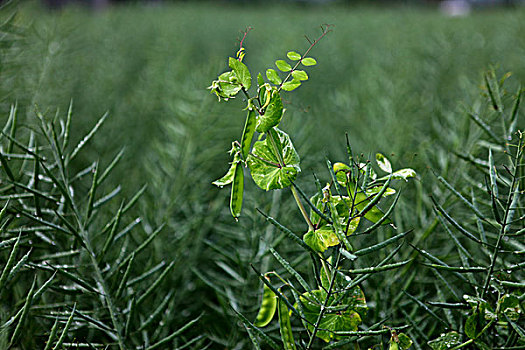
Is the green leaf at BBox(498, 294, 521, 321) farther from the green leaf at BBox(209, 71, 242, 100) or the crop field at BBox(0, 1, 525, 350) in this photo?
the green leaf at BBox(209, 71, 242, 100)

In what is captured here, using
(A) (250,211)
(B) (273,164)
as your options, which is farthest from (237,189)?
(A) (250,211)

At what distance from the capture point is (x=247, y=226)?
254 mm

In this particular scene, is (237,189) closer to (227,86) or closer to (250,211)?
(227,86)

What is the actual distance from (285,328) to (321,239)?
0.11 feet

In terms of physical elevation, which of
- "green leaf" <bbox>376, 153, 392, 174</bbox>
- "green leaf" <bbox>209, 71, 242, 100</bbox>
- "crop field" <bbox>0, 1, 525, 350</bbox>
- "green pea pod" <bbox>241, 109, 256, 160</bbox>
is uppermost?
"green leaf" <bbox>209, 71, 242, 100</bbox>

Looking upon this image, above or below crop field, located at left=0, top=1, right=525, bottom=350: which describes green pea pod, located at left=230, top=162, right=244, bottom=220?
above

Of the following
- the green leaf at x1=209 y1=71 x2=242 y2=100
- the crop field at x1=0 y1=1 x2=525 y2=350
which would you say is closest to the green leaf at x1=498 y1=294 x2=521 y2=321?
the crop field at x1=0 y1=1 x2=525 y2=350

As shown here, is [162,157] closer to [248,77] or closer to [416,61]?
[248,77]

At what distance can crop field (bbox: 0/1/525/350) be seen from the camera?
0.43 feet

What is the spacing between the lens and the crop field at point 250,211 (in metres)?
0.13

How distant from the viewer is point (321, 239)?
0.12 metres

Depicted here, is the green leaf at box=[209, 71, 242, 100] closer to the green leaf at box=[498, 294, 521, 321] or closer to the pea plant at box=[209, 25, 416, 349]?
the pea plant at box=[209, 25, 416, 349]

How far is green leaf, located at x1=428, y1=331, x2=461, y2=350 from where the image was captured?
0.14m

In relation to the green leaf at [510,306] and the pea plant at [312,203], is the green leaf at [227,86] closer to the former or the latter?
the pea plant at [312,203]
